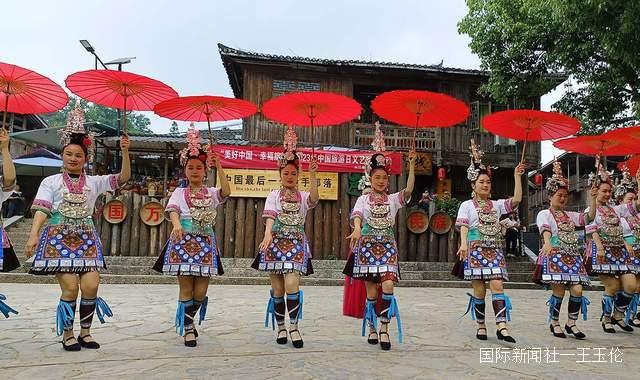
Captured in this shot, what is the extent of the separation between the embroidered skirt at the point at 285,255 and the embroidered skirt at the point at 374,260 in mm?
494

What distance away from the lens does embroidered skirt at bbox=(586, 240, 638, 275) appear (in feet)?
20.4

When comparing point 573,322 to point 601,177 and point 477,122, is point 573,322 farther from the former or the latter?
point 477,122

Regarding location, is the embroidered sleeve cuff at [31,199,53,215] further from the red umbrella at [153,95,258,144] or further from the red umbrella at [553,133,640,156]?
the red umbrella at [553,133,640,156]

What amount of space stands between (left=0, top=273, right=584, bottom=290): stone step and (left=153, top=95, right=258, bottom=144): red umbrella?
6057 millimetres

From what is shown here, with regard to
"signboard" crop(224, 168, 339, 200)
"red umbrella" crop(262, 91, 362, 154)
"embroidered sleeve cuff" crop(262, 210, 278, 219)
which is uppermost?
"red umbrella" crop(262, 91, 362, 154)

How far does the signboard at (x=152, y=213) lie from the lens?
11.7 m

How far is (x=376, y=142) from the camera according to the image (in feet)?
18.5

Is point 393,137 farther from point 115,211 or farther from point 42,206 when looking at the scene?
point 42,206


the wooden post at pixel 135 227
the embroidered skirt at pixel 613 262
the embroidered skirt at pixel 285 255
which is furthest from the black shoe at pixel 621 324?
the wooden post at pixel 135 227

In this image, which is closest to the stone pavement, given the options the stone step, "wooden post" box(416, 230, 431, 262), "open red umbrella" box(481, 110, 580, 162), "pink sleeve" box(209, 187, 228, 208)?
"pink sleeve" box(209, 187, 228, 208)

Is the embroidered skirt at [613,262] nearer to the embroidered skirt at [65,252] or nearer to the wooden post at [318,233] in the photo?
the embroidered skirt at [65,252]

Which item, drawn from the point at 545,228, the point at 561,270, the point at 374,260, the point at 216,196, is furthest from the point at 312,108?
the point at 561,270

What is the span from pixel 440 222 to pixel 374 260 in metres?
7.47

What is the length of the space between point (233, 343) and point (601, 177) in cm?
509
